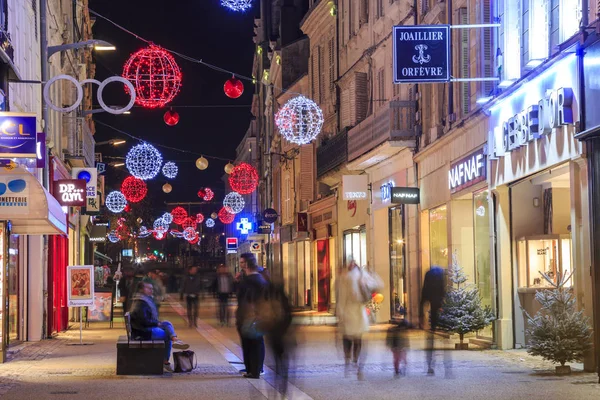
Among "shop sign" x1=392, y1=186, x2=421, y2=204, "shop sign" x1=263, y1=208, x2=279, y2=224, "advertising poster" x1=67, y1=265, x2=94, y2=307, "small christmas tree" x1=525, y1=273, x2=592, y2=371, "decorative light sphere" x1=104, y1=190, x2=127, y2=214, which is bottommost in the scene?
"small christmas tree" x1=525, y1=273, x2=592, y2=371

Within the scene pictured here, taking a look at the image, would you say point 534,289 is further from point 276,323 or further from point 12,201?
point 12,201

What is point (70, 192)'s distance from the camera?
2920 centimetres

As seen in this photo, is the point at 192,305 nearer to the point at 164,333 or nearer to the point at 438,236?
the point at 438,236

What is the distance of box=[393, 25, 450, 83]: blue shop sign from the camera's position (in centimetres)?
1938

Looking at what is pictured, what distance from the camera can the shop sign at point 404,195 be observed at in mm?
28016

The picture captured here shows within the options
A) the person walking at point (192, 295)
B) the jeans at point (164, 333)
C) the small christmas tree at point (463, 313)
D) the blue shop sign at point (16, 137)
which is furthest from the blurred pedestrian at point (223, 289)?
the blue shop sign at point (16, 137)

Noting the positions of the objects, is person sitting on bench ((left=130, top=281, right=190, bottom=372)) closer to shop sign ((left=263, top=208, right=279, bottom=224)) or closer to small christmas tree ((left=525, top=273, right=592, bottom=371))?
small christmas tree ((left=525, top=273, right=592, bottom=371))

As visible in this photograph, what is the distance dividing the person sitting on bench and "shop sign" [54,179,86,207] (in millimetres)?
11543

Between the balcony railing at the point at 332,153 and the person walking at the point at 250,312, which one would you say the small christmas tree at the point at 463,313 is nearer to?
the person walking at the point at 250,312

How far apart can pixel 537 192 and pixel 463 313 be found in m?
2.79

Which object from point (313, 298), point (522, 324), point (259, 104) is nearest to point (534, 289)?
point (522, 324)

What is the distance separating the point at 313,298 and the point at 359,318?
2845 cm

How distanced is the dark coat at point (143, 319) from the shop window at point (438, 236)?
10077 millimetres

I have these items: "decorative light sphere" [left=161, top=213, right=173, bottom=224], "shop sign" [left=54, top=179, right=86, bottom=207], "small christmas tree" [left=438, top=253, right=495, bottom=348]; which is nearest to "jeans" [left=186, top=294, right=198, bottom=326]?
"shop sign" [left=54, top=179, right=86, bottom=207]
